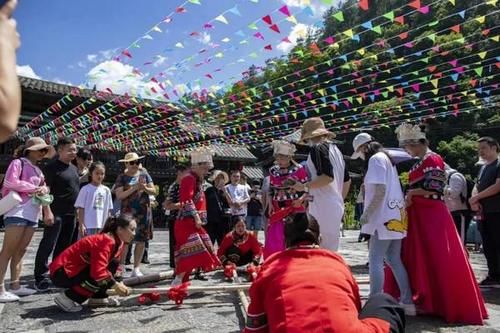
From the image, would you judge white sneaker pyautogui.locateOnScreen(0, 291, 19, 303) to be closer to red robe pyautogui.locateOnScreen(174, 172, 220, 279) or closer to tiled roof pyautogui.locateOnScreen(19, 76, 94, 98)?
red robe pyautogui.locateOnScreen(174, 172, 220, 279)

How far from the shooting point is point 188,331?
124 inches

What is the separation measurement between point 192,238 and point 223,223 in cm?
237

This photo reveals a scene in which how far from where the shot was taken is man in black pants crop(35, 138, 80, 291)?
4836 millimetres

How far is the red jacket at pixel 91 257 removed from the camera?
366 cm

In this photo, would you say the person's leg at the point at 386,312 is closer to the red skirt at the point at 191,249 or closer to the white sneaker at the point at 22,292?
the red skirt at the point at 191,249

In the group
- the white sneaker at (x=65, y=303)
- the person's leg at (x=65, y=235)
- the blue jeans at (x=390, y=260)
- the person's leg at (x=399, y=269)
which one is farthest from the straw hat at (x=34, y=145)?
the person's leg at (x=399, y=269)

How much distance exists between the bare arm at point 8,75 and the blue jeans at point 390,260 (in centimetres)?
298

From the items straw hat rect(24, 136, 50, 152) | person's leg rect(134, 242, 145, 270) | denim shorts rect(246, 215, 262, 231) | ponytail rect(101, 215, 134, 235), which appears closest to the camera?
ponytail rect(101, 215, 134, 235)

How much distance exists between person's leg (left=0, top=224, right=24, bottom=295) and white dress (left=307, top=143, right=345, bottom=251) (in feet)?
9.17

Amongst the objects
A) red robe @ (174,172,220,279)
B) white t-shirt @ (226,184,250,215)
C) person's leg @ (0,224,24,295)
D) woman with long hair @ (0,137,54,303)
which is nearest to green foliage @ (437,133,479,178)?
white t-shirt @ (226,184,250,215)

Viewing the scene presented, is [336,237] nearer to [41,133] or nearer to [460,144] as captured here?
[41,133]

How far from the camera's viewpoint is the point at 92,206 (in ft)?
17.1

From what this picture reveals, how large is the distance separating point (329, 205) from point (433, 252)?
3.10 feet

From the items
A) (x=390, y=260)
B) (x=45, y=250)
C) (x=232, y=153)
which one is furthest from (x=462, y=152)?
(x=45, y=250)
